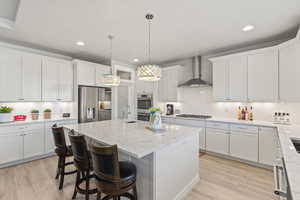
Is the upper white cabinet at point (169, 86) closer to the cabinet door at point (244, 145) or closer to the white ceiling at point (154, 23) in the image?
the white ceiling at point (154, 23)

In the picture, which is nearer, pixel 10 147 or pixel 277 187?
pixel 277 187

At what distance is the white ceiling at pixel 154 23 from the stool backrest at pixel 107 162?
6.18 feet

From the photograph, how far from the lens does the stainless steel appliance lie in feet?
16.7

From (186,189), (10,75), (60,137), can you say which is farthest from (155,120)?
(10,75)

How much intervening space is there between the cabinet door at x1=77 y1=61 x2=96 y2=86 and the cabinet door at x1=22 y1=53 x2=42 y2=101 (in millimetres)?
892

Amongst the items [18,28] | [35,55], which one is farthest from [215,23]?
[35,55]

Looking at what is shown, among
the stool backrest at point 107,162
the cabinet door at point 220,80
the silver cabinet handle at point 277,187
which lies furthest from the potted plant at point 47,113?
the silver cabinet handle at point 277,187

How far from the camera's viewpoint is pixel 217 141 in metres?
3.48

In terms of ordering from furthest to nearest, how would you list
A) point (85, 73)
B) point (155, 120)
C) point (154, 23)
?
point (85, 73)
point (154, 23)
point (155, 120)

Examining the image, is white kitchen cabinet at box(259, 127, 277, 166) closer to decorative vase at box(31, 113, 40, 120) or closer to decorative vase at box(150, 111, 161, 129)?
decorative vase at box(150, 111, 161, 129)

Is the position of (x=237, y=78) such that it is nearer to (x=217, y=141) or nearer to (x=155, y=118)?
(x=217, y=141)

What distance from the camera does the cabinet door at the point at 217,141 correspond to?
132 inches

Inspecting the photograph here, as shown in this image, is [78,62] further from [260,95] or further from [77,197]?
[260,95]

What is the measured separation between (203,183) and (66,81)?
13.7 feet
